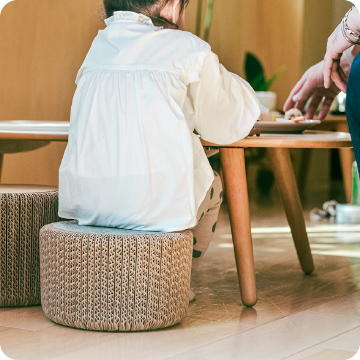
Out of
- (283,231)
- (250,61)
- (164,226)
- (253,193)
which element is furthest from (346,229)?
(164,226)

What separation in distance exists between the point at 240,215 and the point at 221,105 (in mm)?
283

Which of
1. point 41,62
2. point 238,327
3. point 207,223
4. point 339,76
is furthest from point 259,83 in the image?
point 238,327

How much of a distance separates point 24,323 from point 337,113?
2.65 metres

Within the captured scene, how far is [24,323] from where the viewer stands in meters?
1.17

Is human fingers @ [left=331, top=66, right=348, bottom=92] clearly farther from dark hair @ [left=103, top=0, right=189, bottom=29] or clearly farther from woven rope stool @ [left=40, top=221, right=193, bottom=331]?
woven rope stool @ [left=40, top=221, right=193, bottom=331]

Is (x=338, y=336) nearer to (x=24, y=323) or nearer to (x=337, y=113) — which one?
(x=24, y=323)

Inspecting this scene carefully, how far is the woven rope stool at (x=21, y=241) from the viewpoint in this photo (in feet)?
4.16

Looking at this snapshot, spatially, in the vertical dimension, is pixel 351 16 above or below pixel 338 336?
above

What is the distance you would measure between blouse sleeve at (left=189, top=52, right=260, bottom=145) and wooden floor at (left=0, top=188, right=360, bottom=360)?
40 cm

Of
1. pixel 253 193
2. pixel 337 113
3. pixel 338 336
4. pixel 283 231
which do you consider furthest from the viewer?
pixel 253 193

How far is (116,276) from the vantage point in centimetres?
107

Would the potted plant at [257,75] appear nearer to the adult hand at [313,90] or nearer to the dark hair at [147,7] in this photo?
the adult hand at [313,90]

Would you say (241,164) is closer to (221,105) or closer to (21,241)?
(221,105)

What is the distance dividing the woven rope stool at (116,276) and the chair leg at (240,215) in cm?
25
